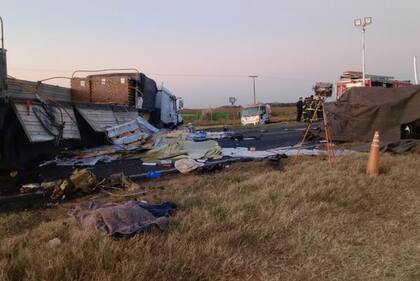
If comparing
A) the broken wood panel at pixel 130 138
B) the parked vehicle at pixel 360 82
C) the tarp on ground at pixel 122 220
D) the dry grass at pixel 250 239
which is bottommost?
the dry grass at pixel 250 239

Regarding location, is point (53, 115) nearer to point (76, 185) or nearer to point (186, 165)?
point (186, 165)

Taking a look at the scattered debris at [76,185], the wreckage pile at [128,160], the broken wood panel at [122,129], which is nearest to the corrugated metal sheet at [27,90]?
the wreckage pile at [128,160]

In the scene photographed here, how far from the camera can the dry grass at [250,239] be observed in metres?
4.90

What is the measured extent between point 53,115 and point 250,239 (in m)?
9.33

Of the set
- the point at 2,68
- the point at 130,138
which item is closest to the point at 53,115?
the point at 2,68

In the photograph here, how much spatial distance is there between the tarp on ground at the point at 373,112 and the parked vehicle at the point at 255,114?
28.2 metres

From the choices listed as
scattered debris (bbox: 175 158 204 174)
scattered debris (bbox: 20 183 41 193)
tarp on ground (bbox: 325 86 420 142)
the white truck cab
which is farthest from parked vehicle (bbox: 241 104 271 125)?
scattered debris (bbox: 20 183 41 193)

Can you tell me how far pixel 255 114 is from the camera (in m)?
48.8

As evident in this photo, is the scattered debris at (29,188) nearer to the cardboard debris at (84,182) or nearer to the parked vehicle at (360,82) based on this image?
the cardboard debris at (84,182)

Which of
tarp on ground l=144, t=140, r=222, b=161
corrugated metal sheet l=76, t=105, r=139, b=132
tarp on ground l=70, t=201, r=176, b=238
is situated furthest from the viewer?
corrugated metal sheet l=76, t=105, r=139, b=132

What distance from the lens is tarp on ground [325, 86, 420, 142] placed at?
18094mm

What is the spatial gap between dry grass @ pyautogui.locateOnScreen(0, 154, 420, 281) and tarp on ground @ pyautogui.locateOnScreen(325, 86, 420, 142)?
8512 mm

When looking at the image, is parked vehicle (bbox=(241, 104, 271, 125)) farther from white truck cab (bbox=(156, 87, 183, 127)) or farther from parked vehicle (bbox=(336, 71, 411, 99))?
white truck cab (bbox=(156, 87, 183, 127))

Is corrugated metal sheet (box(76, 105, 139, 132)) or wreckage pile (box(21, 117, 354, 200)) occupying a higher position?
corrugated metal sheet (box(76, 105, 139, 132))
